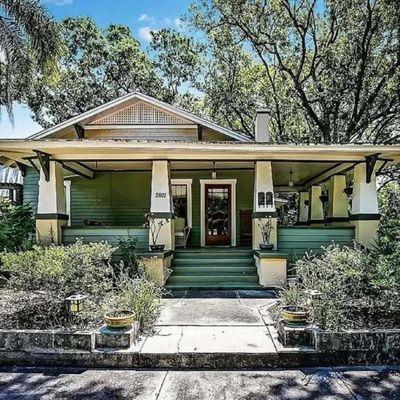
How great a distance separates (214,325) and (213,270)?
11.7 ft

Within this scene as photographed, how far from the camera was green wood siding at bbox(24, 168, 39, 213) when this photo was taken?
1265cm

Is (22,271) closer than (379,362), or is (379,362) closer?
(379,362)

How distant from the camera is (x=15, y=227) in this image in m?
9.65

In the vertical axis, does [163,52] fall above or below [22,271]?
above

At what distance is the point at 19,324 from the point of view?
4.91 metres

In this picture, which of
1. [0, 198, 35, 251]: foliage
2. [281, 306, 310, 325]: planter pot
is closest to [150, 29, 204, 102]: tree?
[0, 198, 35, 251]: foliage

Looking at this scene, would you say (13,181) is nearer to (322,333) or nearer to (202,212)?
(202,212)

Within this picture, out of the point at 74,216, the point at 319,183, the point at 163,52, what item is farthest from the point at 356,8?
the point at 74,216

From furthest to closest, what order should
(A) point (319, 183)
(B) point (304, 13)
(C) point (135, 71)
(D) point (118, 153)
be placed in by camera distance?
(C) point (135, 71) < (B) point (304, 13) < (A) point (319, 183) < (D) point (118, 153)

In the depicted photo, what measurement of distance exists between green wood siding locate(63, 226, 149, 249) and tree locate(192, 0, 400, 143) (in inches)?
449

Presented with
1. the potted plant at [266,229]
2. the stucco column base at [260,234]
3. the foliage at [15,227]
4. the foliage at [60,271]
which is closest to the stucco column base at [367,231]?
the stucco column base at [260,234]

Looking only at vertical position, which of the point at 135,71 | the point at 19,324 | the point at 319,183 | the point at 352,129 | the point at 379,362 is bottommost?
the point at 379,362

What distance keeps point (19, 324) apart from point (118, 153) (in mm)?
5064

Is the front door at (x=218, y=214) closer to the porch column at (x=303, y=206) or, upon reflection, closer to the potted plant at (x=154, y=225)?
the potted plant at (x=154, y=225)
